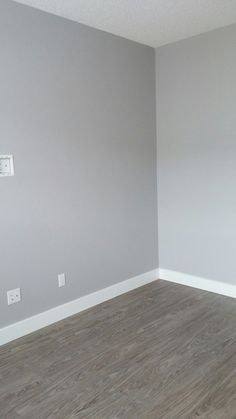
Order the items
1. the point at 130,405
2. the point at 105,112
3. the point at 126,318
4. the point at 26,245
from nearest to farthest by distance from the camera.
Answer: the point at 130,405 → the point at 26,245 → the point at 126,318 → the point at 105,112

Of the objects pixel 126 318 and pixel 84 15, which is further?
pixel 126 318

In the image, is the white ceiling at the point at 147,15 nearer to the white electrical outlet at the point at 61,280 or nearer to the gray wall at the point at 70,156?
the gray wall at the point at 70,156

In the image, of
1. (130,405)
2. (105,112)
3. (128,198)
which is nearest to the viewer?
(130,405)

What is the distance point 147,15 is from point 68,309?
2.49 m

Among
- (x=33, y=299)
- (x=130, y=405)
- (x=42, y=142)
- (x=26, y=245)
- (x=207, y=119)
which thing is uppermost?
(x=207, y=119)

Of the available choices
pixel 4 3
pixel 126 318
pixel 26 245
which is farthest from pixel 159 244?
pixel 4 3

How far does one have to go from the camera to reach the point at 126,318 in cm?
301

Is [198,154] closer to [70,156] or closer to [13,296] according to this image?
[70,156]

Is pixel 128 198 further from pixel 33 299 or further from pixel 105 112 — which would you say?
pixel 33 299

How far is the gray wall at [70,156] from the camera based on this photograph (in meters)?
2.63

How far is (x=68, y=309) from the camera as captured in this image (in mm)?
3080

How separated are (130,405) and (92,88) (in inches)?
95.7

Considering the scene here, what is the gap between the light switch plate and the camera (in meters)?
2.56

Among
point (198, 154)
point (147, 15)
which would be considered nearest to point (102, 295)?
point (198, 154)
